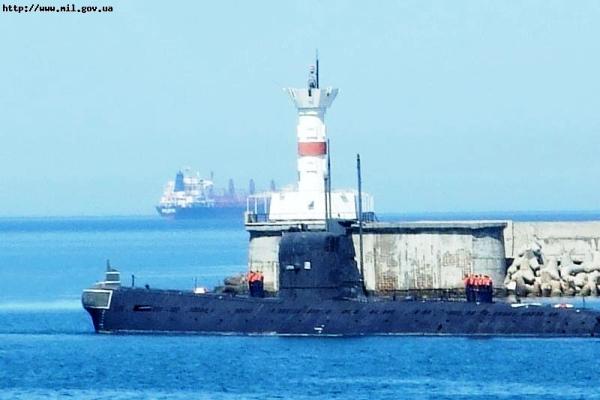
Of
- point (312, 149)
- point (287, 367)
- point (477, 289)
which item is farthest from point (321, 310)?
point (312, 149)

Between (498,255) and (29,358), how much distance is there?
55.0ft

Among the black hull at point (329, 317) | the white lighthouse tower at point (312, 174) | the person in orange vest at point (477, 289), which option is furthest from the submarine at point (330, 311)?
the white lighthouse tower at point (312, 174)

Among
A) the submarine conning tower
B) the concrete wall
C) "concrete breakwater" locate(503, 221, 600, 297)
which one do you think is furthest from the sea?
"concrete breakwater" locate(503, 221, 600, 297)

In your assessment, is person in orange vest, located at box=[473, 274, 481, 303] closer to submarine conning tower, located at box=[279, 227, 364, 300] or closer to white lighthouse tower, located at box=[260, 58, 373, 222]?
submarine conning tower, located at box=[279, 227, 364, 300]

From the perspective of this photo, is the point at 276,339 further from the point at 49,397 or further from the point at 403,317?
the point at 49,397

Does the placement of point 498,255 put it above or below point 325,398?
above

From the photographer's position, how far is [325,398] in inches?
1737

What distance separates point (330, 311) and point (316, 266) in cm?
130

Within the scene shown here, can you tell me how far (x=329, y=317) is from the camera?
5419cm

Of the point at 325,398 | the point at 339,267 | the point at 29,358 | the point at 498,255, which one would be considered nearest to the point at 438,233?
the point at 498,255

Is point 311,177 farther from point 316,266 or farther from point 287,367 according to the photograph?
point 287,367

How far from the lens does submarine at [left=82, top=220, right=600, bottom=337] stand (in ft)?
174

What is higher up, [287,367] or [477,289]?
[477,289]

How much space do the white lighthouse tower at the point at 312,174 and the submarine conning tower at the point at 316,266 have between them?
8109 millimetres
